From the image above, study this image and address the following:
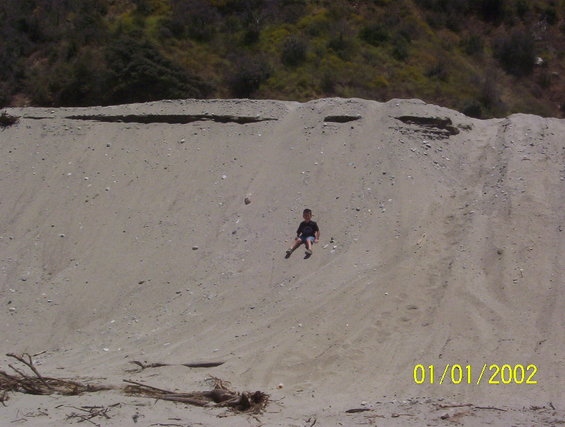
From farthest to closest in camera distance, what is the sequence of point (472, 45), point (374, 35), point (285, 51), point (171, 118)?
point (472, 45), point (374, 35), point (285, 51), point (171, 118)

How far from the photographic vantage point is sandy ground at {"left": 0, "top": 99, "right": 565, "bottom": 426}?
27.0 feet

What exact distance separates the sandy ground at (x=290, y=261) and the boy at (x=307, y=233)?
16 centimetres

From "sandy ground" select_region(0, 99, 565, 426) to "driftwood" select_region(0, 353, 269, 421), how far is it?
0.50 ft

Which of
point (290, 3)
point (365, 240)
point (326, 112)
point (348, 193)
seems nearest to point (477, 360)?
point (365, 240)

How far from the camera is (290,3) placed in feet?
74.8

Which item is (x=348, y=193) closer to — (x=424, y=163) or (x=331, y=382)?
(x=424, y=163)

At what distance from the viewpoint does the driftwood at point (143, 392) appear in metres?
7.55

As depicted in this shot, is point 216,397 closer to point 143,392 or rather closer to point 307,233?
point 143,392

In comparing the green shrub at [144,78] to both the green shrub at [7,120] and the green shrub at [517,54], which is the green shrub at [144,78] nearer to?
the green shrub at [7,120]

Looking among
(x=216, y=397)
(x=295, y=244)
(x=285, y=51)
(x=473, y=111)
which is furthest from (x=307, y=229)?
(x=285, y=51)

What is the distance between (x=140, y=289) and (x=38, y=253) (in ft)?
7.25

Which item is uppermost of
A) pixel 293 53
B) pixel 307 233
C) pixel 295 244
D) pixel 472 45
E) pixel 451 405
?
pixel 293 53
